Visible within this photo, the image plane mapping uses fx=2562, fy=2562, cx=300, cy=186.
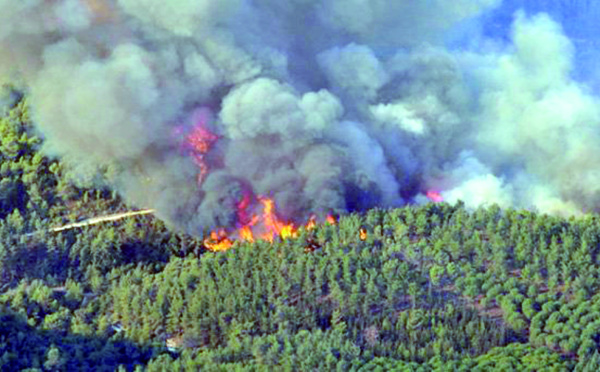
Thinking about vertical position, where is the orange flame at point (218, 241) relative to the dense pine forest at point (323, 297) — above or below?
above

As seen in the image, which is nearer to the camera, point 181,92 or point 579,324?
point 579,324

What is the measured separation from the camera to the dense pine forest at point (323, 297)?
187 ft

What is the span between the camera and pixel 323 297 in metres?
60.2

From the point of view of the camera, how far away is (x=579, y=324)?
5809cm

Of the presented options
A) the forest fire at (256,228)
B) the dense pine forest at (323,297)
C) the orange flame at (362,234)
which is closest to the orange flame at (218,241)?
the forest fire at (256,228)

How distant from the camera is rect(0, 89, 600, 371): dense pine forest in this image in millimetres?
57094

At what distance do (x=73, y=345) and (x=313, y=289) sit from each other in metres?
5.88

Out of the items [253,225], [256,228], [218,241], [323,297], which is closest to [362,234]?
[323,297]

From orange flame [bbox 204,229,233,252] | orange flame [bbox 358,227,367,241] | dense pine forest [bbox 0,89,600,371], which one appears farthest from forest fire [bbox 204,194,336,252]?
orange flame [bbox 358,227,367,241]

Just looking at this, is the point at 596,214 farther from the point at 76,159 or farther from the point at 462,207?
the point at 76,159

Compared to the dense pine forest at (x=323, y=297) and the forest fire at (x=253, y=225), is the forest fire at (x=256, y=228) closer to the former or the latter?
the forest fire at (x=253, y=225)

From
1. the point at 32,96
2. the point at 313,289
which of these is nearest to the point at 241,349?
the point at 313,289

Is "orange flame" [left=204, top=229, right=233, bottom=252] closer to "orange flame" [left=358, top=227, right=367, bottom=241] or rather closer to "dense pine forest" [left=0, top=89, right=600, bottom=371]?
"dense pine forest" [left=0, top=89, right=600, bottom=371]

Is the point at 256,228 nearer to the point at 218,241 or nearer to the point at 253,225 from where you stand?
the point at 253,225
